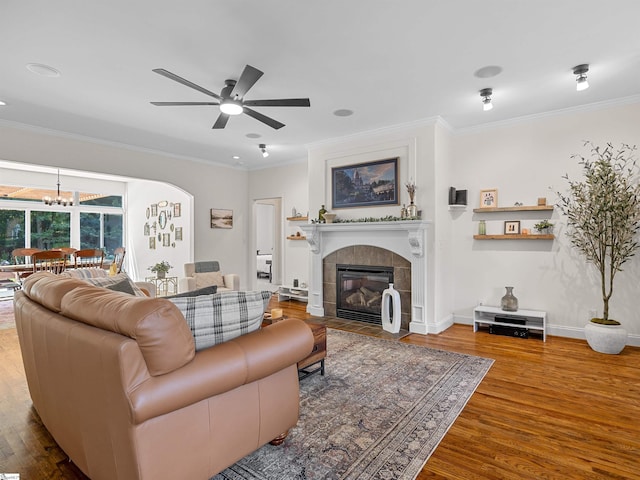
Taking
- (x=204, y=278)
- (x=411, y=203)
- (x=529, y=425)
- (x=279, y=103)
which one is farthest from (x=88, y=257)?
(x=529, y=425)

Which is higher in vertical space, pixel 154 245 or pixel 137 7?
pixel 137 7

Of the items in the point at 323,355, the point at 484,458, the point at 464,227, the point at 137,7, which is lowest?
the point at 484,458

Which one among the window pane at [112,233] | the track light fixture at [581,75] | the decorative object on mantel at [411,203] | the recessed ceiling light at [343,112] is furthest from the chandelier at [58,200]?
the track light fixture at [581,75]

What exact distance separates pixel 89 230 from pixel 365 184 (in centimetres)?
760

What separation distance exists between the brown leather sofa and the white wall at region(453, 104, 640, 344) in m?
3.72

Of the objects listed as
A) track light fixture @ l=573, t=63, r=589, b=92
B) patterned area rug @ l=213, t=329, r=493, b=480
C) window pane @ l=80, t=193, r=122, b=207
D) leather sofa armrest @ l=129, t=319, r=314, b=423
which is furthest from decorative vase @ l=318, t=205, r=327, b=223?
window pane @ l=80, t=193, r=122, b=207

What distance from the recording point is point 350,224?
17.1ft

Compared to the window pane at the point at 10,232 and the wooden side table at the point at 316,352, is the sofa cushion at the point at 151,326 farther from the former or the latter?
the window pane at the point at 10,232

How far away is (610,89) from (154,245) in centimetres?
882

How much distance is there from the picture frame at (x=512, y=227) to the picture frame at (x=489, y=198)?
0.95ft

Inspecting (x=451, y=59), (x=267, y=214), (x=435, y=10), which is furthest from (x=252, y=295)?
(x=267, y=214)

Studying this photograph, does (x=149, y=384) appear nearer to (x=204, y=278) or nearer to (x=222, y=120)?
(x=222, y=120)

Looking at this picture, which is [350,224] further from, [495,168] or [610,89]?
[610,89]

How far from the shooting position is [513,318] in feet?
15.3
